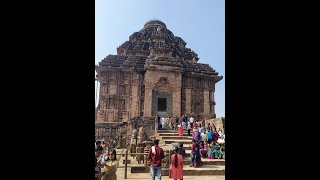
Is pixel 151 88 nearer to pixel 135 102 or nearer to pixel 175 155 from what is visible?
pixel 135 102

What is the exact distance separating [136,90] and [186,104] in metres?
4.24

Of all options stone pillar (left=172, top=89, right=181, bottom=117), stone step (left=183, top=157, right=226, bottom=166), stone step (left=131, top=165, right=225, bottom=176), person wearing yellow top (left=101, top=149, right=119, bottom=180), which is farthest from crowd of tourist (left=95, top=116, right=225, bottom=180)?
stone pillar (left=172, top=89, right=181, bottom=117)

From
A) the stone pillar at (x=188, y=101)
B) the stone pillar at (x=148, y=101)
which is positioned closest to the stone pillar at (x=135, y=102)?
the stone pillar at (x=148, y=101)

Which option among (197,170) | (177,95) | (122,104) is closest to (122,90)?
(122,104)

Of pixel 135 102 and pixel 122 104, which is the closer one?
pixel 135 102

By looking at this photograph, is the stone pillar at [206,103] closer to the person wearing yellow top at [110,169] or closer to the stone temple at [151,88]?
the stone temple at [151,88]

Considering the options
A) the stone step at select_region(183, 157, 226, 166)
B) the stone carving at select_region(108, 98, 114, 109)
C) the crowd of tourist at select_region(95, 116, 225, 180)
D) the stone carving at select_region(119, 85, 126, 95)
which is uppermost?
the stone carving at select_region(119, 85, 126, 95)

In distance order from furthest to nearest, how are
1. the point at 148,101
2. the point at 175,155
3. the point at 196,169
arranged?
the point at 148,101 → the point at 196,169 → the point at 175,155

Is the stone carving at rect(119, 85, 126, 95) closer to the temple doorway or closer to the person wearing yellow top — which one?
the temple doorway
